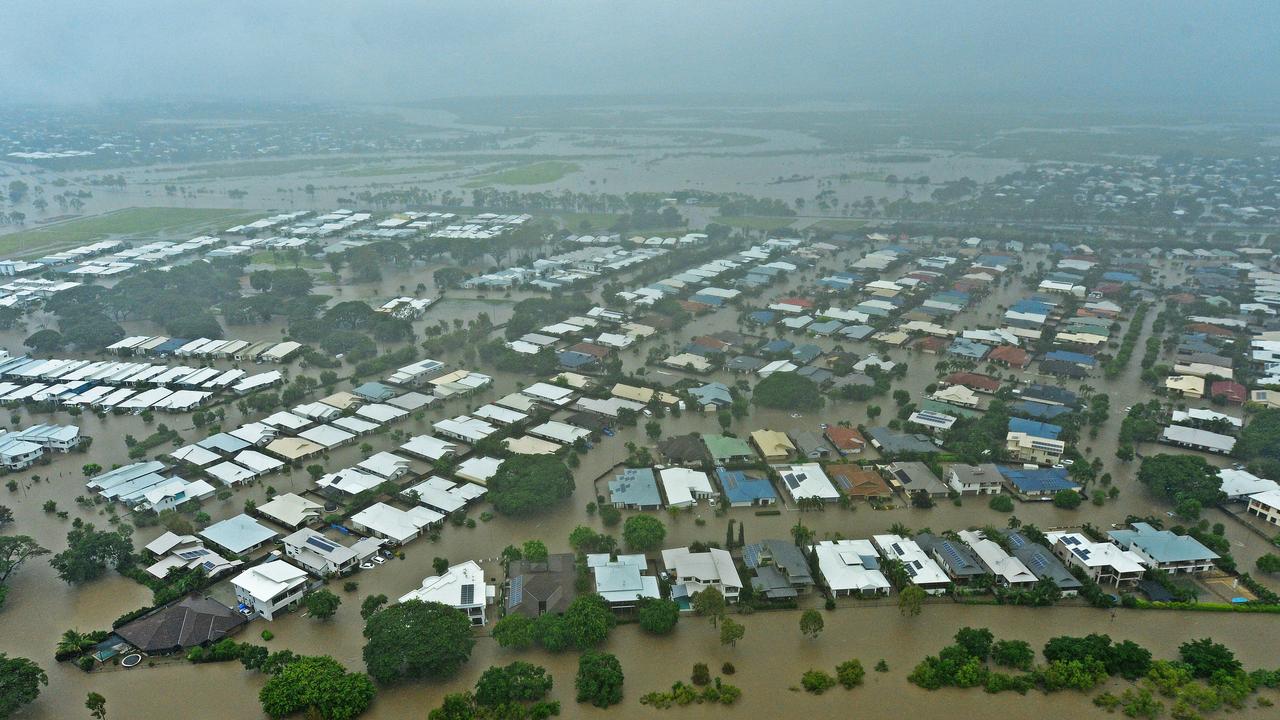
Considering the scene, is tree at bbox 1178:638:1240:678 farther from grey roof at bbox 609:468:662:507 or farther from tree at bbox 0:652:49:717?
tree at bbox 0:652:49:717

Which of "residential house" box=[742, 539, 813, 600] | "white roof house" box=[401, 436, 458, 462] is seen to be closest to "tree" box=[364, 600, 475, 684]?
"residential house" box=[742, 539, 813, 600]

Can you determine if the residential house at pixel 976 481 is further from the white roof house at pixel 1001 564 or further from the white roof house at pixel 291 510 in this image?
the white roof house at pixel 291 510

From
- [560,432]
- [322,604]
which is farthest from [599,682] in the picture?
[560,432]

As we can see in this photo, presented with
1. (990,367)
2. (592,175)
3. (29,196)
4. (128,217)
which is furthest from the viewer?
(592,175)

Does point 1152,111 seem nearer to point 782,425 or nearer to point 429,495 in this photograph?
point 782,425

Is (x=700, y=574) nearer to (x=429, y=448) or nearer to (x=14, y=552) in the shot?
(x=429, y=448)

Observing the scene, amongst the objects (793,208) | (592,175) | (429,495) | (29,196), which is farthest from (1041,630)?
(29,196)

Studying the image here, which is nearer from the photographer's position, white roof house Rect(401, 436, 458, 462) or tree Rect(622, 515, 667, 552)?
tree Rect(622, 515, 667, 552)
